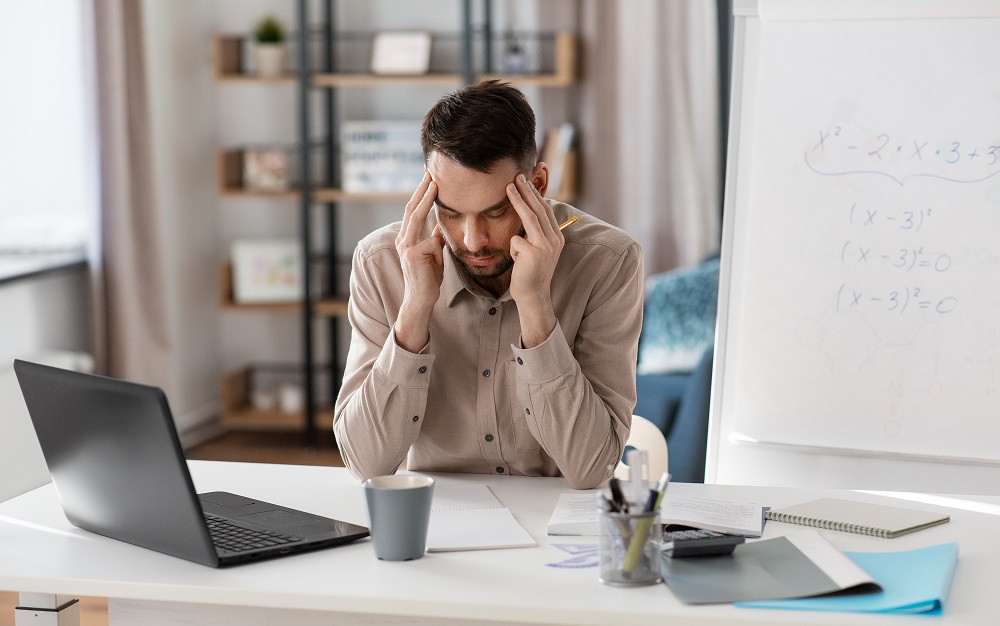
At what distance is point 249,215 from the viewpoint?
4652 mm

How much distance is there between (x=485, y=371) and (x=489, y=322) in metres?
0.07

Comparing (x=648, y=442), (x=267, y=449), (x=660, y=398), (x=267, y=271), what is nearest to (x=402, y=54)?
(x=267, y=271)

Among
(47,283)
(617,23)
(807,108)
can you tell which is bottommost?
(47,283)

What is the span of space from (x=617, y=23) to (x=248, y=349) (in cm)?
197

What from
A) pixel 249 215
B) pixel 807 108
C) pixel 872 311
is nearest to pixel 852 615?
pixel 872 311

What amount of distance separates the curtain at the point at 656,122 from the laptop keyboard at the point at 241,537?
9.91 ft

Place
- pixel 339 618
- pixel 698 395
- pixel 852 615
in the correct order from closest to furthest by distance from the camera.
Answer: pixel 852 615 → pixel 339 618 → pixel 698 395

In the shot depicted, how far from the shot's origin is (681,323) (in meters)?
3.59

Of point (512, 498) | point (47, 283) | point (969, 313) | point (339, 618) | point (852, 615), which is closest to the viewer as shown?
point (852, 615)

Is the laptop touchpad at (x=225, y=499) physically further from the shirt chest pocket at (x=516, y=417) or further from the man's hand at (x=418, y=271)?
the shirt chest pocket at (x=516, y=417)

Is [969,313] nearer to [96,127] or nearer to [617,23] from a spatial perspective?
[617,23]

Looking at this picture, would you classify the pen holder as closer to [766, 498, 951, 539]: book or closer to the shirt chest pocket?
[766, 498, 951, 539]: book

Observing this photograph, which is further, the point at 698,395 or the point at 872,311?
the point at 698,395

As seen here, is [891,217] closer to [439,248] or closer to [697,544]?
[439,248]
